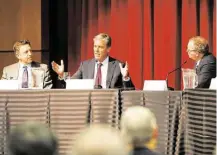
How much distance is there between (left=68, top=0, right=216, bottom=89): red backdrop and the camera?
5.59 metres

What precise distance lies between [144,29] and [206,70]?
174cm

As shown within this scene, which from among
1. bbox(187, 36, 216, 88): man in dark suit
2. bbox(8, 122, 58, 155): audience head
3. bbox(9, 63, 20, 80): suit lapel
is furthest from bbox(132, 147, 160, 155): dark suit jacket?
bbox(9, 63, 20, 80): suit lapel

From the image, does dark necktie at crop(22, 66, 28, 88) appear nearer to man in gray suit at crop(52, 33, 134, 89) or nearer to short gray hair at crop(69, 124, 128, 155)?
man in gray suit at crop(52, 33, 134, 89)

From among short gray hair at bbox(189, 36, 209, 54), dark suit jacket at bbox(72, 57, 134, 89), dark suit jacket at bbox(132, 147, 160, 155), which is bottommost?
dark suit jacket at bbox(132, 147, 160, 155)

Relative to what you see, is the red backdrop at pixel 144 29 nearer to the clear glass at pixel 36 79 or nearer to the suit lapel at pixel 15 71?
the suit lapel at pixel 15 71

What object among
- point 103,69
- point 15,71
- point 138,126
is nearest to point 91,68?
point 103,69

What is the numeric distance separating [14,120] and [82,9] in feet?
9.32

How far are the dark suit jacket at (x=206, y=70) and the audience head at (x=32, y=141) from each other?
2745 millimetres

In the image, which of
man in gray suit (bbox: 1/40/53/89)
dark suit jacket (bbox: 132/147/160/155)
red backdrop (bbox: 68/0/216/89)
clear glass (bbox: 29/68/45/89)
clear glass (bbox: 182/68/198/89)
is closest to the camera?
dark suit jacket (bbox: 132/147/160/155)

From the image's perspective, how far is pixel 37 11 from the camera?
21.9 ft

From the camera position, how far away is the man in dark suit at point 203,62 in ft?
13.9

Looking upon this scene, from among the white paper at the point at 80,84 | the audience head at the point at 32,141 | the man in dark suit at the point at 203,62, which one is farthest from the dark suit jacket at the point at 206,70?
the audience head at the point at 32,141

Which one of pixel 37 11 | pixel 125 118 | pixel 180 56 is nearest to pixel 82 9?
pixel 37 11

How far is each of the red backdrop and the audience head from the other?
3.97 metres
